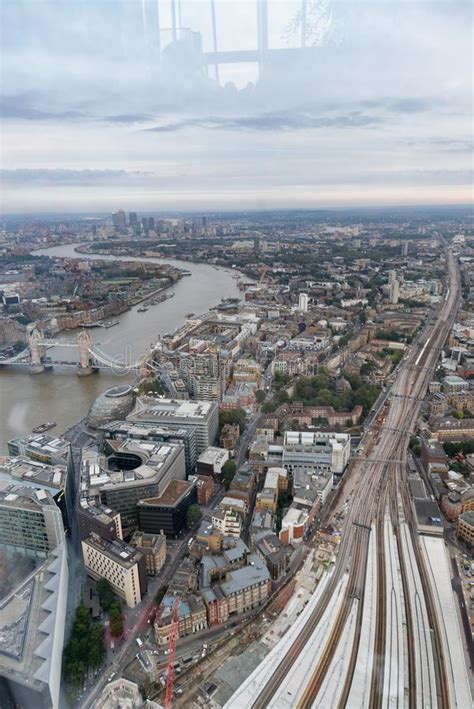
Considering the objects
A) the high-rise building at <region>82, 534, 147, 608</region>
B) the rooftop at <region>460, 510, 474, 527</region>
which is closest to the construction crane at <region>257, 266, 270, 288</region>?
the rooftop at <region>460, 510, 474, 527</region>

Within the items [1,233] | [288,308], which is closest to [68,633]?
[288,308]

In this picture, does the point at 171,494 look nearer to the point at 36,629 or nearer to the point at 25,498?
the point at 25,498

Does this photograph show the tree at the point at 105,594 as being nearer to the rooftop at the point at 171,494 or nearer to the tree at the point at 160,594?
the tree at the point at 160,594

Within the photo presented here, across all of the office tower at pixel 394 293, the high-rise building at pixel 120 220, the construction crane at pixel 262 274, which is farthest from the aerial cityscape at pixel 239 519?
the high-rise building at pixel 120 220

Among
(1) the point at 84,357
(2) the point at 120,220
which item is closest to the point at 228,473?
(1) the point at 84,357

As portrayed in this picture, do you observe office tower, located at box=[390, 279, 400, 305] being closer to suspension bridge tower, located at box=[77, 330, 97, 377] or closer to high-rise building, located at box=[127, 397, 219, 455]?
suspension bridge tower, located at box=[77, 330, 97, 377]
